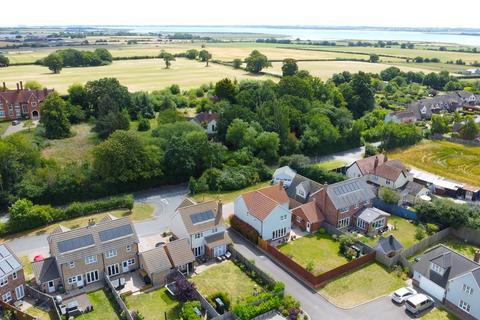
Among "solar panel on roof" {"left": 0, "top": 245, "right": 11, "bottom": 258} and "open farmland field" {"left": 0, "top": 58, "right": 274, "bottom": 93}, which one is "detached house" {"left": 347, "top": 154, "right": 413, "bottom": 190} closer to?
"solar panel on roof" {"left": 0, "top": 245, "right": 11, "bottom": 258}

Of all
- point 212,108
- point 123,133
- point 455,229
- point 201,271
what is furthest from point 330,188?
point 212,108

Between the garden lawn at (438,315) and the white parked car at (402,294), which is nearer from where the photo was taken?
the garden lawn at (438,315)

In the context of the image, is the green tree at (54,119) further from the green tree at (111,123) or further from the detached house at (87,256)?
the detached house at (87,256)

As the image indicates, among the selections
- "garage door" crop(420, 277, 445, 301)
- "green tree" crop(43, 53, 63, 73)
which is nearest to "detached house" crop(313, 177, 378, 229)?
"garage door" crop(420, 277, 445, 301)

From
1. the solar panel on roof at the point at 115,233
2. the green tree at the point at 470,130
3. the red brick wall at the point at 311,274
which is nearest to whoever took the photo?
the red brick wall at the point at 311,274

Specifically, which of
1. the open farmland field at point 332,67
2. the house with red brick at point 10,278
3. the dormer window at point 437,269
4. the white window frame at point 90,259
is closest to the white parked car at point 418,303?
the dormer window at point 437,269

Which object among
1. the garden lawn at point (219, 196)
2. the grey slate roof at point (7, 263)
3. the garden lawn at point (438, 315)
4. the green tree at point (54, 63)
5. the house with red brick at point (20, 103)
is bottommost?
the garden lawn at point (438, 315)

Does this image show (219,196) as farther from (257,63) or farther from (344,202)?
(257,63)
